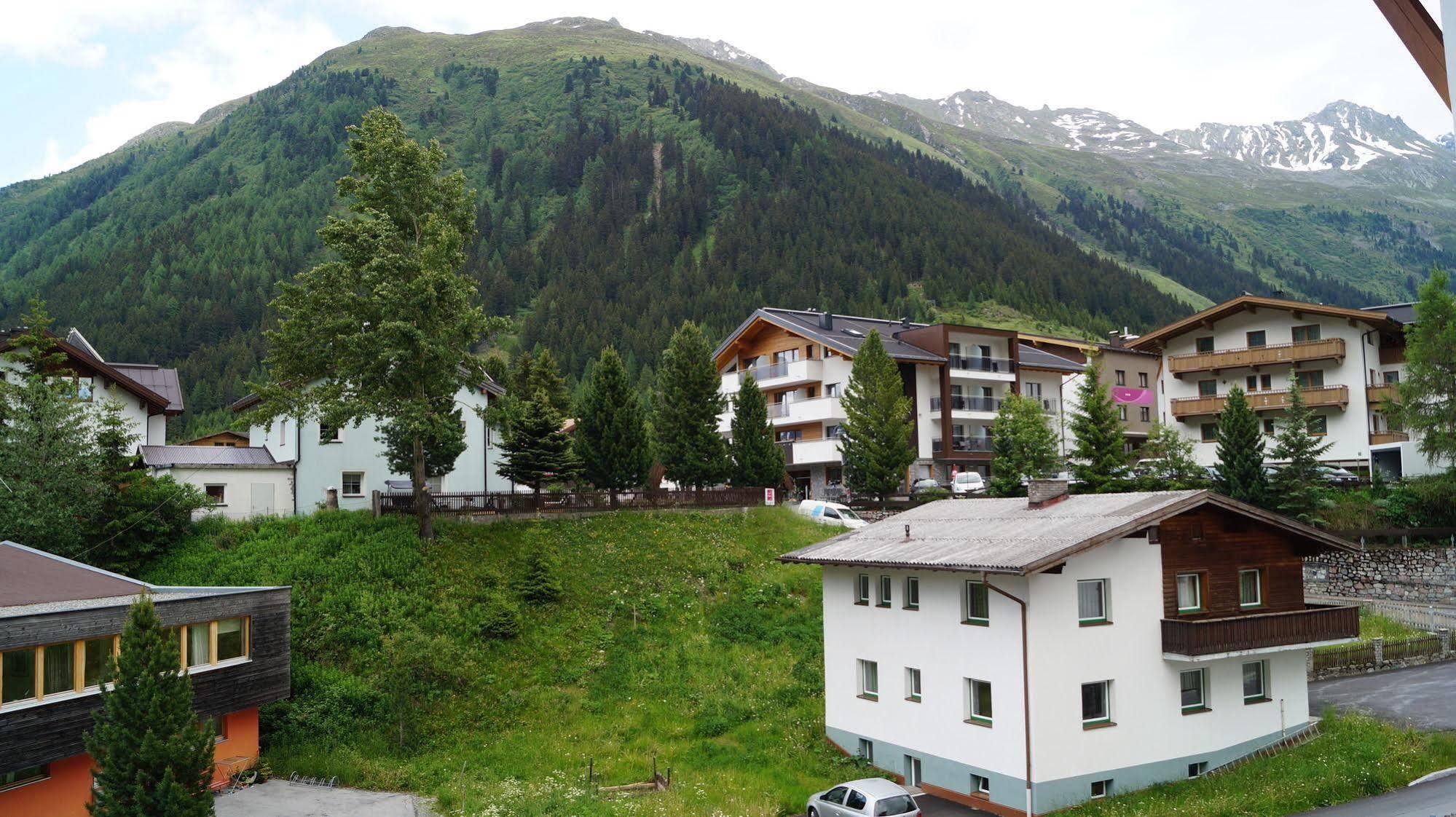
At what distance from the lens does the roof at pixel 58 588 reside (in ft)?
81.5

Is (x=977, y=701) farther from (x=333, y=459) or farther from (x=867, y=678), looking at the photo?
(x=333, y=459)

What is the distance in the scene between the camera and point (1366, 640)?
39062 mm

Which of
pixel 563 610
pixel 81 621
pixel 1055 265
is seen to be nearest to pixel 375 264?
pixel 563 610

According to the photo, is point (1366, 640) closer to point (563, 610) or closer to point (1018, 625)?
point (1018, 625)

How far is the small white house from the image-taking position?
4841 cm

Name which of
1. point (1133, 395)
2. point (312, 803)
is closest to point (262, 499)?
point (312, 803)

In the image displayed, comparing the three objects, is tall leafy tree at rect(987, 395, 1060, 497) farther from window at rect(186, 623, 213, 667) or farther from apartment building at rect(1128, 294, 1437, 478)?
window at rect(186, 623, 213, 667)

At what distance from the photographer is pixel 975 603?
89.9 feet

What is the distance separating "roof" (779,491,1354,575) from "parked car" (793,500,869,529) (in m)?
16.6

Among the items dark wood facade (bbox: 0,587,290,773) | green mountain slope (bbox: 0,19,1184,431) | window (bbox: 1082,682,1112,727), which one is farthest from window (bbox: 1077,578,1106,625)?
green mountain slope (bbox: 0,19,1184,431)

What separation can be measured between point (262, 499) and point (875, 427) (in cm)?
3285

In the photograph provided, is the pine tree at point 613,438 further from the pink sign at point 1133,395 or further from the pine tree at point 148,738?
the pink sign at point 1133,395

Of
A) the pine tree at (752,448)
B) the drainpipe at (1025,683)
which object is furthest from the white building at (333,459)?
the drainpipe at (1025,683)

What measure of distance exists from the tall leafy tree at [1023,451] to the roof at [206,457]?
36.9 metres
